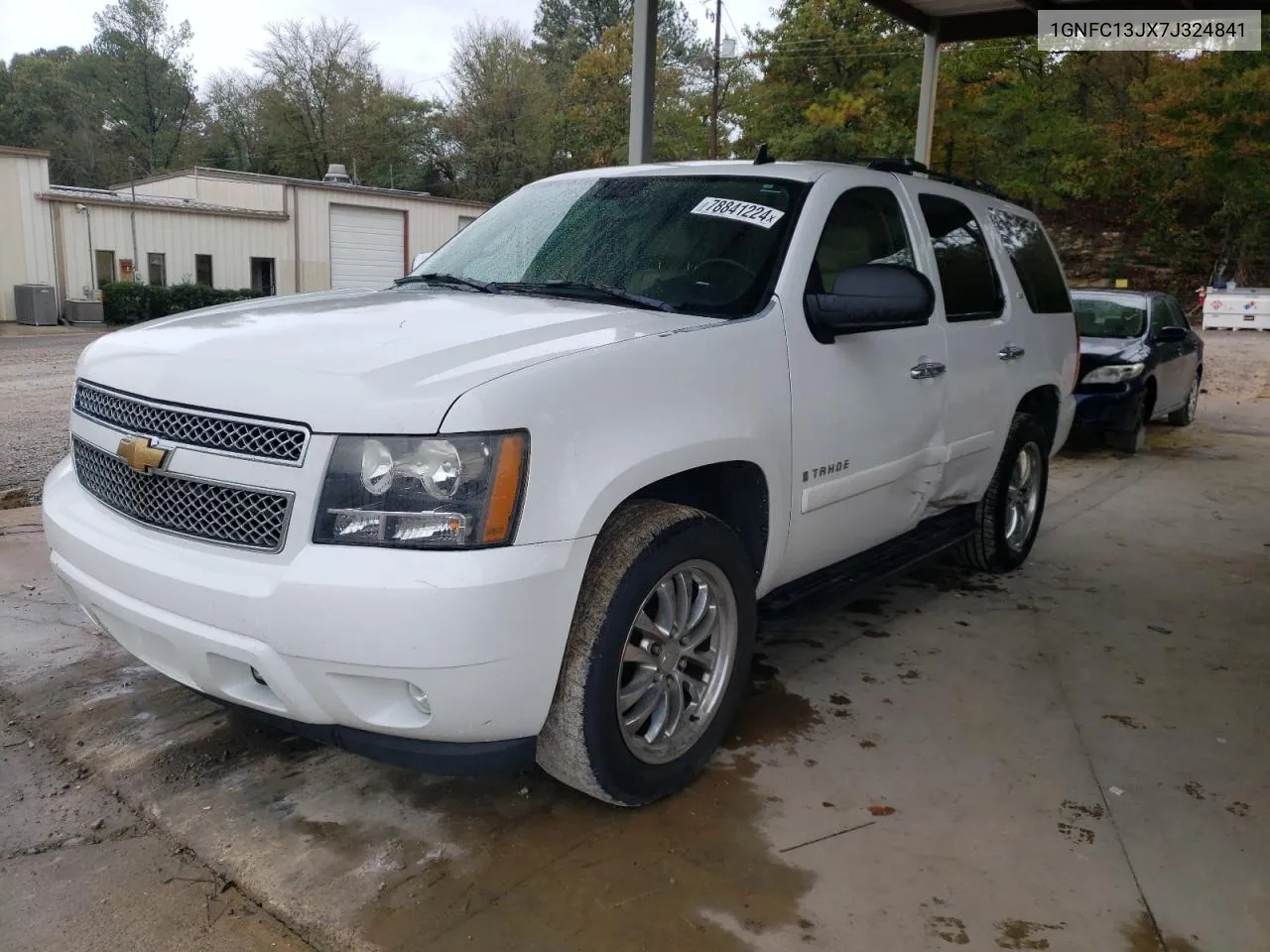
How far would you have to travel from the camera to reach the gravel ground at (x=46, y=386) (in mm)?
8056

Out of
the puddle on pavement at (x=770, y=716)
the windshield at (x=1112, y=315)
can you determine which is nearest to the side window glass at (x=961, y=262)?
the puddle on pavement at (x=770, y=716)

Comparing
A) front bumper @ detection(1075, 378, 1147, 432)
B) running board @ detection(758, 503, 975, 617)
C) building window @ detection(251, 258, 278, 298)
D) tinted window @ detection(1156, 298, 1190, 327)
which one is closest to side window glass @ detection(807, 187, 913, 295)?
running board @ detection(758, 503, 975, 617)

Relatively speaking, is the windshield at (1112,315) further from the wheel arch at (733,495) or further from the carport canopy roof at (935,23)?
the wheel arch at (733,495)

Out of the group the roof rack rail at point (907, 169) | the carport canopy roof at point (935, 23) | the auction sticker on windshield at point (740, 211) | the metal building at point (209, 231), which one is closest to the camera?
the auction sticker on windshield at point (740, 211)

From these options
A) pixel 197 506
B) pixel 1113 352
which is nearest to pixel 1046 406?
pixel 197 506

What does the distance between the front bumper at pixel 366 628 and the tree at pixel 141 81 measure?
215ft

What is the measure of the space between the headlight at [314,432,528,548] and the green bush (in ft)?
90.7

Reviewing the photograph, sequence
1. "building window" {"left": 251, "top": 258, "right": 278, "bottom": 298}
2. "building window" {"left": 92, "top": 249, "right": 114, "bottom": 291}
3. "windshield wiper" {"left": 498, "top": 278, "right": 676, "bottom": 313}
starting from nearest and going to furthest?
"windshield wiper" {"left": 498, "top": 278, "right": 676, "bottom": 313}
"building window" {"left": 92, "top": 249, "right": 114, "bottom": 291}
"building window" {"left": 251, "top": 258, "right": 278, "bottom": 298}

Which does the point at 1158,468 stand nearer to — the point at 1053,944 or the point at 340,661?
the point at 1053,944

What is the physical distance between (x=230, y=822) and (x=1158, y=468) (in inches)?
334

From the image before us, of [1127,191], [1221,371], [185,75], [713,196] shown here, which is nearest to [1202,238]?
[1127,191]

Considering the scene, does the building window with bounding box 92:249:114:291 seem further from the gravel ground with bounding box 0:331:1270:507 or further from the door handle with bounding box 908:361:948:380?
the door handle with bounding box 908:361:948:380

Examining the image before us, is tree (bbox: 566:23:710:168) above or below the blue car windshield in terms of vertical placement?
above

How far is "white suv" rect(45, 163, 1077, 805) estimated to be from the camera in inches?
91.1
